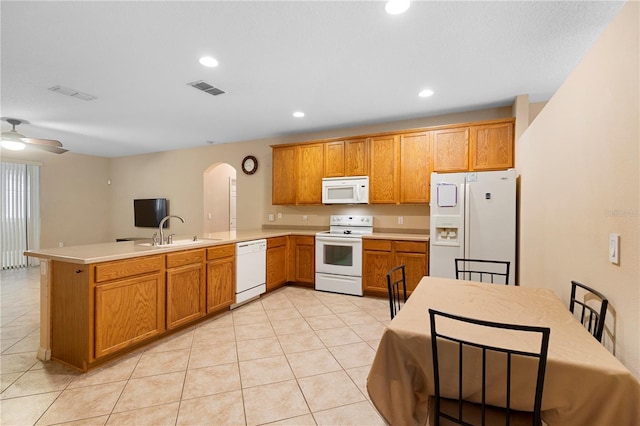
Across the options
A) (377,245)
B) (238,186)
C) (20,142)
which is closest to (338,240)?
(377,245)

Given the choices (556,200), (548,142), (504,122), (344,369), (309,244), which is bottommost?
(344,369)

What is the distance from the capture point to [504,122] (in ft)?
11.6

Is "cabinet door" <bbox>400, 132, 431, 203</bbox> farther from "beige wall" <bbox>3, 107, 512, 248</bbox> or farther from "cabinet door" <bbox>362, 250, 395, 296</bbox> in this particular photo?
"cabinet door" <bbox>362, 250, 395, 296</bbox>

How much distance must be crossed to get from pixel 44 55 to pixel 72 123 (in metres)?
2.44

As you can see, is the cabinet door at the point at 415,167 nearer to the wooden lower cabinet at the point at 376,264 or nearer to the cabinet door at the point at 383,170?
the cabinet door at the point at 383,170

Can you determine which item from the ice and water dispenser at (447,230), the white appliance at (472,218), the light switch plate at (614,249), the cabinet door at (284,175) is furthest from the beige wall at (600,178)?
the cabinet door at (284,175)

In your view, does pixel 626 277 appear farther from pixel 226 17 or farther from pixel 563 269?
pixel 226 17

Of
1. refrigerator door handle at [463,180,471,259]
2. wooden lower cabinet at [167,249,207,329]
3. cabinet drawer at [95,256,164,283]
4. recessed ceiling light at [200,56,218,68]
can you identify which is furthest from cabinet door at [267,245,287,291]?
refrigerator door handle at [463,180,471,259]

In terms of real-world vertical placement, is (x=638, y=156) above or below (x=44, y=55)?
below

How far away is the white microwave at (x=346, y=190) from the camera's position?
4.33 m

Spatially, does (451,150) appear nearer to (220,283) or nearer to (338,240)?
(338,240)

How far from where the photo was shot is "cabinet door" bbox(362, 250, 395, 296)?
13.1ft

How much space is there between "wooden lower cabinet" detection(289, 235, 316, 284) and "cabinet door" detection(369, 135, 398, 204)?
1169 mm

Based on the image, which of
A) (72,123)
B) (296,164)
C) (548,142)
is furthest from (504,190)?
(72,123)
